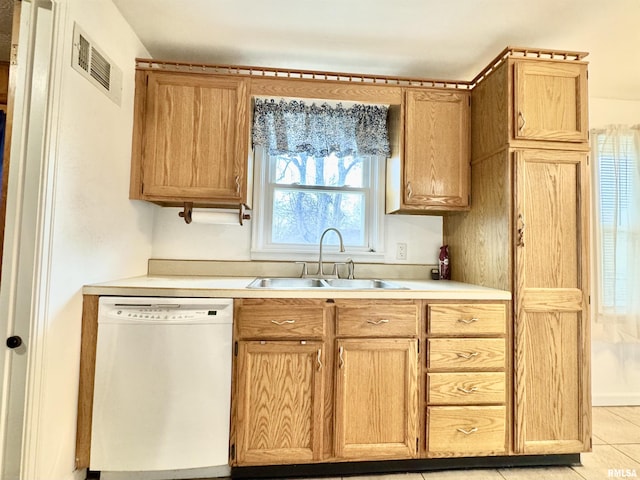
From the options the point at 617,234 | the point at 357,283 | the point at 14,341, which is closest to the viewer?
the point at 14,341

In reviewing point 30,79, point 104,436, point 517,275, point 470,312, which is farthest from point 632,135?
point 104,436

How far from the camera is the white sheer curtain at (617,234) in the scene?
2.42m

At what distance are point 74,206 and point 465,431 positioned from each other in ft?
6.85

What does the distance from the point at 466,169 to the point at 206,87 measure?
1655 mm

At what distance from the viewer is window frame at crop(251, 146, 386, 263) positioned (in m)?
2.30

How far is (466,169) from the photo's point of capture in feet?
6.86

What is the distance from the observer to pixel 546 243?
1731 mm

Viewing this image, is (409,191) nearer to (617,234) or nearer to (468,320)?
(468,320)

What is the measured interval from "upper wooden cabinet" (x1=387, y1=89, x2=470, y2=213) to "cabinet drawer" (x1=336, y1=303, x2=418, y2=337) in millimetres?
729

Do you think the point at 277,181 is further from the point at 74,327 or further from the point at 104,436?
the point at 104,436

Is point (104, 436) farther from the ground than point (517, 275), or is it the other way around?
point (517, 275)

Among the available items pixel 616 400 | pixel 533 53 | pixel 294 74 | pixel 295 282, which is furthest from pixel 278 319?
pixel 616 400

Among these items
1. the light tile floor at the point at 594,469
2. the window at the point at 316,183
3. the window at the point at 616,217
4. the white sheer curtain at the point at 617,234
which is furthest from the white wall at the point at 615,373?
the window at the point at 316,183

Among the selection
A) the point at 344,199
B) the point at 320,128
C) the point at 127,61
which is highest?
the point at 127,61
